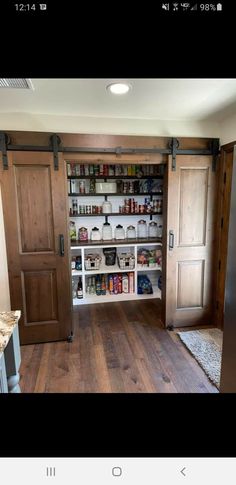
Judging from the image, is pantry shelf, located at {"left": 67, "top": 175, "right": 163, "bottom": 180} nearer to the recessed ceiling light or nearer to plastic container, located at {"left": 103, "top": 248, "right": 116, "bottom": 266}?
plastic container, located at {"left": 103, "top": 248, "right": 116, "bottom": 266}

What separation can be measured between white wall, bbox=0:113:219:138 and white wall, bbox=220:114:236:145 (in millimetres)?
67

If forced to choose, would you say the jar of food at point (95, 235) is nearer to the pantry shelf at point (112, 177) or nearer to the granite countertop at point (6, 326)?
the pantry shelf at point (112, 177)

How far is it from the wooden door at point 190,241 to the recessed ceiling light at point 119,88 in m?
0.83

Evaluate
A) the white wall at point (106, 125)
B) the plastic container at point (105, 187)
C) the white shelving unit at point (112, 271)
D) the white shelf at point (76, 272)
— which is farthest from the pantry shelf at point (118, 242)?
the white wall at point (106, 125)

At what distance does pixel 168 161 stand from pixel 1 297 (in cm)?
197

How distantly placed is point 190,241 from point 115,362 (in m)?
1.32

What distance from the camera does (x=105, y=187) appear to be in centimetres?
296

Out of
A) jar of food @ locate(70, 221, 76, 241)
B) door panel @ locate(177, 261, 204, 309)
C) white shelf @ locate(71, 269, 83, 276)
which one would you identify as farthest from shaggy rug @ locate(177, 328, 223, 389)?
jar of food @ locate(70, 221, 76, 241)

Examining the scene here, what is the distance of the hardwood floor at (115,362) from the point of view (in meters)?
1.66

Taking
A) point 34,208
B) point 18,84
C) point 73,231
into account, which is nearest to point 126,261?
point 73,231

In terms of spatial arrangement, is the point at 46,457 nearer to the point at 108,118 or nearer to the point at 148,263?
the point at 108,118
